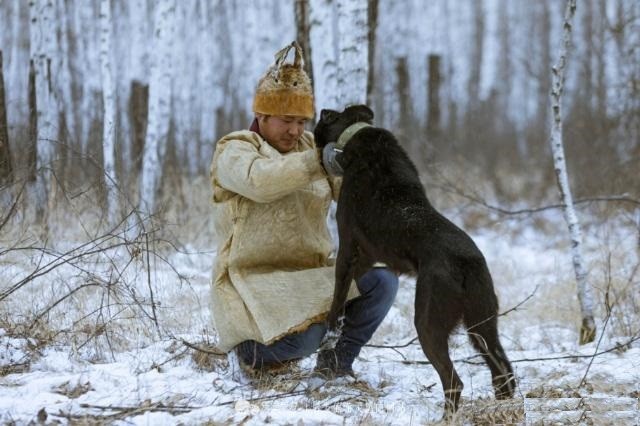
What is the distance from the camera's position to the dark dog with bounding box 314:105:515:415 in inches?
113

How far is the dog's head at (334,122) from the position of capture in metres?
3.38

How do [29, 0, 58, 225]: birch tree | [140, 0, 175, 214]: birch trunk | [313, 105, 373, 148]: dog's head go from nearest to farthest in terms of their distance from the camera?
[313, 105, 373, 148]: dog's head < [140, 0, 175, 214]: birch trunk < [29, 0, 58, 225]: birch tree

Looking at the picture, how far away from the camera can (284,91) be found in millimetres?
3430

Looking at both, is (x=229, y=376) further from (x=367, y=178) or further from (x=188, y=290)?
(x=188, y=290)

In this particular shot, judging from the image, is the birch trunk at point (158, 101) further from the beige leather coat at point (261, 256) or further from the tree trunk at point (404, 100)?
the tree trunk at point (404, 100)

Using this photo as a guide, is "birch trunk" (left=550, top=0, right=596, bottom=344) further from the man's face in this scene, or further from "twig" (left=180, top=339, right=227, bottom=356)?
"twig" (left=180, top=339, right=227, bottom=356)

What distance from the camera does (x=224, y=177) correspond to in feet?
11.0

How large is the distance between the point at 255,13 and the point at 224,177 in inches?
549

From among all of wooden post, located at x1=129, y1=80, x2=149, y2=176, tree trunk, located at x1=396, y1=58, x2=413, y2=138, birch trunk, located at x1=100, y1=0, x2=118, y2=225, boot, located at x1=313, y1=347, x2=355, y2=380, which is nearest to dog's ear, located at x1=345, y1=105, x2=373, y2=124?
boot, located at x1=313, y1=347, x2=355, y2=380

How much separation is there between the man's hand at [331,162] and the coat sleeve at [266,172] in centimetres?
3

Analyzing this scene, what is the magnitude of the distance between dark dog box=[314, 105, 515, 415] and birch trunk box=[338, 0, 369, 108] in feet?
5.04

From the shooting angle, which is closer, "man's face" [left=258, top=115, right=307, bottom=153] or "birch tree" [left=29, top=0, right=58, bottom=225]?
"man's face" [left=258, top=115, right=307, bottom=153]

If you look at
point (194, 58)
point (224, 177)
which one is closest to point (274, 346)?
point (224, 177)

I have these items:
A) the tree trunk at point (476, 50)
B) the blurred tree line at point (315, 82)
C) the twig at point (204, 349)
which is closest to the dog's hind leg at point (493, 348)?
the twig at point (204, 349)
